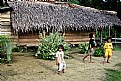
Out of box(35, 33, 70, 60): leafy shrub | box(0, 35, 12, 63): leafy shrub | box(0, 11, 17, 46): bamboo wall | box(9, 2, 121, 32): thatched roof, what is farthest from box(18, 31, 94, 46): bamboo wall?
box(0, 35, 12, 63): leafy shrub

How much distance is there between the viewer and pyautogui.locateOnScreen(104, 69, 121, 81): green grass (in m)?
10.3

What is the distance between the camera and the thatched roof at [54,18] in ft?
58.9

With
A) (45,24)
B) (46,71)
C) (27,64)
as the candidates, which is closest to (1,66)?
(27,64)

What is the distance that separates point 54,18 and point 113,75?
30.2ft

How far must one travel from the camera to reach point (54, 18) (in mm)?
19266

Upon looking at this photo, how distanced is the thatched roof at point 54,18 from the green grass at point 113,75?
298 inches

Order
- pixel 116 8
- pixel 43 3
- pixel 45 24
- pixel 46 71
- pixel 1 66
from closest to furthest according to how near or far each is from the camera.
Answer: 1. pixel 46 71
2. pixel 1 66
3. pixel 45 24
4. pixel 43 3
5. pixel 116 8

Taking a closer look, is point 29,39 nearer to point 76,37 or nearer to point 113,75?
point 76,37

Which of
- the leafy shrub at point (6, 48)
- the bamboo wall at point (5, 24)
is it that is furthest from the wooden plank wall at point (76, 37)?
the leafy shrub at point (6, 48)

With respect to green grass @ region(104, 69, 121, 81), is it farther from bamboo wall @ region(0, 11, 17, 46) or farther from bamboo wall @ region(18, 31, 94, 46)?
bamboo wall @ region(0, 11, 17, 46)

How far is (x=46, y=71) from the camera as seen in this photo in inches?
456

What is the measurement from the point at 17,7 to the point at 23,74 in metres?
8.74

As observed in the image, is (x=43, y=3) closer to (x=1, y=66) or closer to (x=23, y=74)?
(x=1, y=66)

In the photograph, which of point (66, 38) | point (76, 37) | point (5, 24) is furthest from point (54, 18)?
point (5, 24)
